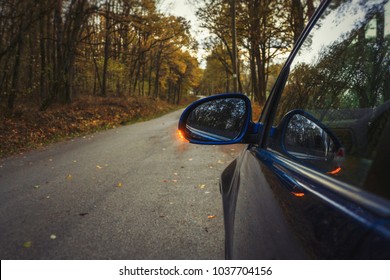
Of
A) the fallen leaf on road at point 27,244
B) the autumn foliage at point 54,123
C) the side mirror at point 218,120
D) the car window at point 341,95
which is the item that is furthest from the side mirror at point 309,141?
the autumn foliage at point 54,123

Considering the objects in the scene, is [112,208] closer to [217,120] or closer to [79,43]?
[217,120]

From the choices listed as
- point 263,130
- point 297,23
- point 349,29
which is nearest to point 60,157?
point 263,130

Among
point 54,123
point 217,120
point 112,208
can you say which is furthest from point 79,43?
point 217,120

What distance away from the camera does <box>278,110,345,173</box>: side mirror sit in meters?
1.03

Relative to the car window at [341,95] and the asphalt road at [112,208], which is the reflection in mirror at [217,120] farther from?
the asphalt road at [112,208]

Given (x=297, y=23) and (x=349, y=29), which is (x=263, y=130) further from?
(x=297, y=23)

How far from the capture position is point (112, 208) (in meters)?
4.29

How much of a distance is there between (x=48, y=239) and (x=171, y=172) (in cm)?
329

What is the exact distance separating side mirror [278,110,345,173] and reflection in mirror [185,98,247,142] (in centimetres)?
27

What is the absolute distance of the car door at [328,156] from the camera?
701mm

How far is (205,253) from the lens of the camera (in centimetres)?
301

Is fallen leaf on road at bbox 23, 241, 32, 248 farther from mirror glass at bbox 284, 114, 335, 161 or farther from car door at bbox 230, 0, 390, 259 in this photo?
mirror glass at bbox 284, 114, 335, 161

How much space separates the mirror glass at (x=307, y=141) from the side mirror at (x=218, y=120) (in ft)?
1.03
